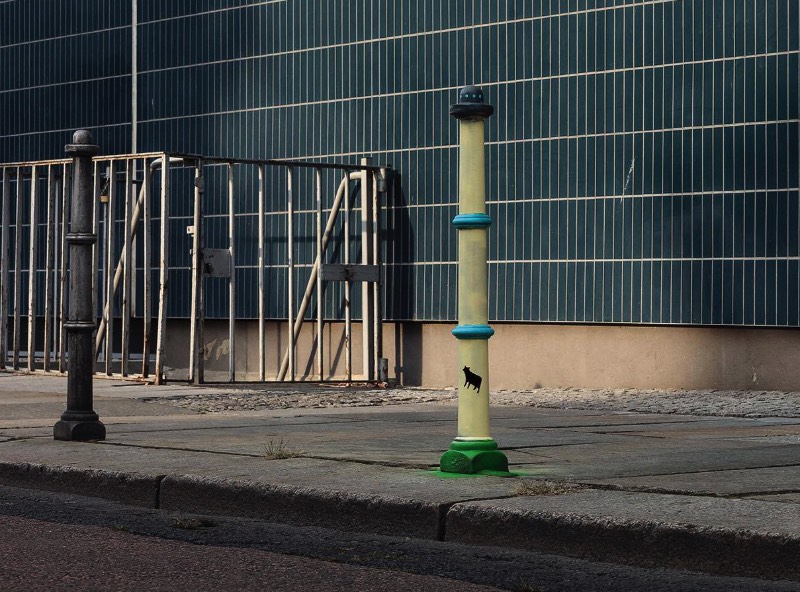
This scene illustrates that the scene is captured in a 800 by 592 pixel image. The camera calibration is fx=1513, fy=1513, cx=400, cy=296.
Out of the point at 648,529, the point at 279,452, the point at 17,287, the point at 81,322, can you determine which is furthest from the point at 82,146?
the point at 17,287

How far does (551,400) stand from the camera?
16.2m

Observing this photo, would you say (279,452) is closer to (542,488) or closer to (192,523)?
(192,523)

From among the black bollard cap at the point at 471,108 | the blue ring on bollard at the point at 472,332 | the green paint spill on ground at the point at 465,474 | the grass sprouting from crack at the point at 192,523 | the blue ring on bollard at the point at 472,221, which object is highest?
the black bollard cap at the point at 471,108

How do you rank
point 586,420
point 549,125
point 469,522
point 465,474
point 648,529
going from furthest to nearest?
point 549,125
point 586,420
point 465,474
point 469,522
point 648,529

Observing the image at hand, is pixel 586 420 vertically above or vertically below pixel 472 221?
below

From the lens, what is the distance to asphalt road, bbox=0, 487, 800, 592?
5906 millimetres

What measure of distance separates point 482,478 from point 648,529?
1.84m

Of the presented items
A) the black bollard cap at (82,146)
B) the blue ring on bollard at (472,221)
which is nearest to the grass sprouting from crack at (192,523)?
the blue ring on bollard at (472,221)

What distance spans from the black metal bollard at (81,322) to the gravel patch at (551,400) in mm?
3574

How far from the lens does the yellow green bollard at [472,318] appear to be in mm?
8305

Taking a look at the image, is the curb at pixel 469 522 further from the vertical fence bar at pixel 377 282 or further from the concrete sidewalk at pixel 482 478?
the vertical fence bar at pixel 377 282

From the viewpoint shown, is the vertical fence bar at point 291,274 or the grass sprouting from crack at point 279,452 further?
the vertical fence bar at point 291,274

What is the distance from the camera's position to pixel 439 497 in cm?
730

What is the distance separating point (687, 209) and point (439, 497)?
34.4ft
